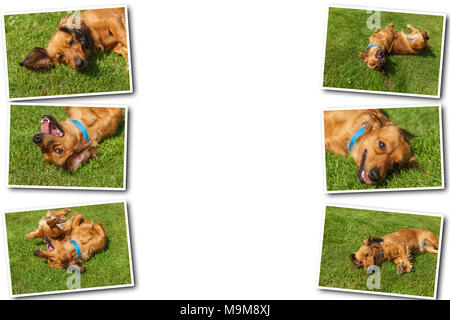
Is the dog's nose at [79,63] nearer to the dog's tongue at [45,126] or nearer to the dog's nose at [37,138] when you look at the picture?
the dog's tongue at [45,126]

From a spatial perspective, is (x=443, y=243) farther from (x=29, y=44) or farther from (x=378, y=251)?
(x=29, y=44)

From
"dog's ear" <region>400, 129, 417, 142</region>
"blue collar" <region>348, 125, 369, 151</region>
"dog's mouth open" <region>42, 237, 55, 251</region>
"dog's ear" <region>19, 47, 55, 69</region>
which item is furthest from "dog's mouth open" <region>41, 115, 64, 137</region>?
"dog's ear" <region>400, 129, 417, 142</region>

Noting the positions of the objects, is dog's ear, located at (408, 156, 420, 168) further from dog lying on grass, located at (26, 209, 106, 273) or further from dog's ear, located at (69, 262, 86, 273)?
dog's ear, located at (69, 262, 86, 273)

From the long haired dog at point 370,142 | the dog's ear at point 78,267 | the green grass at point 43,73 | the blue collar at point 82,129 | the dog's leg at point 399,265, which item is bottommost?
the dog's leg at point 399,265

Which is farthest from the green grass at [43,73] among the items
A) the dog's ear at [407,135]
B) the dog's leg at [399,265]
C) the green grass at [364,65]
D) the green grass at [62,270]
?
the dog's leg at [399,265]

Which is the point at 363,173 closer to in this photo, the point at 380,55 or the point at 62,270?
the point at 380,55
